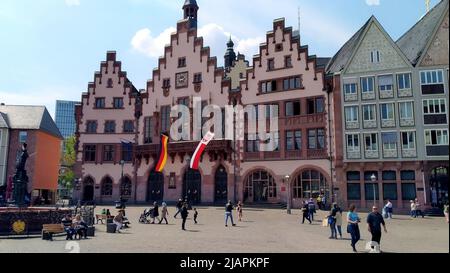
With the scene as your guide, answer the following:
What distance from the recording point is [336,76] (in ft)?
138

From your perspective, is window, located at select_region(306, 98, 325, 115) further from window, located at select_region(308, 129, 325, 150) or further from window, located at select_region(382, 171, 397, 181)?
window, located at select_region(382, 171, 397, 181)

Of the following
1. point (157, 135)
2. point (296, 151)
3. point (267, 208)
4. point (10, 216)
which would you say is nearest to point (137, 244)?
point (10, 216)

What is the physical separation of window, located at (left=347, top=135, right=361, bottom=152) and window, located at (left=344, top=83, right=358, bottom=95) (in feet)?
16.5

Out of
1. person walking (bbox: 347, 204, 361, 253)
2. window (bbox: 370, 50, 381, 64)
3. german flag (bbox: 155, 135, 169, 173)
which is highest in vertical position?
window (bbox: 370, 50, 381, 64)

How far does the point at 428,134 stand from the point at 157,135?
3457 centimetres

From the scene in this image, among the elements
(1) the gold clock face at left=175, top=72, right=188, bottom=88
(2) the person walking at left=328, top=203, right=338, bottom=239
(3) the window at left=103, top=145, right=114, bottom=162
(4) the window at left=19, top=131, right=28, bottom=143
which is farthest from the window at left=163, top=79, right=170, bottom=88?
(2) the person walking at left=328, top=203, right=338, bottom=239

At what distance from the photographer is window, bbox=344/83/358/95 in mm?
41438

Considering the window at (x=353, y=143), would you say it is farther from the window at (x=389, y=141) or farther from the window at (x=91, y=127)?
the window at (x=91, y=127)

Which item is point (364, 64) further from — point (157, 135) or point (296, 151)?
point (157, 135)

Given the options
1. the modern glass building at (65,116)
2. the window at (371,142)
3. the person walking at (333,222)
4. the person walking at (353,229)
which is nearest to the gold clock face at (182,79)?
the window at (371,142)

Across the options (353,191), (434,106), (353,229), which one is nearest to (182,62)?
(353,191)

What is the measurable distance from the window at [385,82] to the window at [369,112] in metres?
2.15

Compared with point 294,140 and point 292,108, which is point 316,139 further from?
point 292,108
